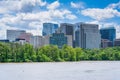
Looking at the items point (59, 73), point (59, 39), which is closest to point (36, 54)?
point (59, 73)

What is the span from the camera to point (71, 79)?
138 ft

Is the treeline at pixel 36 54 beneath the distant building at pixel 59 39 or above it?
beneath

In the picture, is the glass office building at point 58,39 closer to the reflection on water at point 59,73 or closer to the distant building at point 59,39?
the distant building at point 59,39

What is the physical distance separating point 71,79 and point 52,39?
143742mm

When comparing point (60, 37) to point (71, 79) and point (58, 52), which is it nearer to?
point (58, 52)

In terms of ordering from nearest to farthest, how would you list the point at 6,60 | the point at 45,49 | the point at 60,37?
the point at 6,60
the point at 45,49
the point at 60,37

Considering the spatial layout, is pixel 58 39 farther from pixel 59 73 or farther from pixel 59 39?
pixel 59 73

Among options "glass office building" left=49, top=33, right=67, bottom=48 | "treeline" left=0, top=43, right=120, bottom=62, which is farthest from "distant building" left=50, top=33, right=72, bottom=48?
"treeline" left=0, top=43, right=120, bottom=62

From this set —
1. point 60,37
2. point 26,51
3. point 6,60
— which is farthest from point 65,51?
point 60,37

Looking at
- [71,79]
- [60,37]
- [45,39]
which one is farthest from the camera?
[45,39]

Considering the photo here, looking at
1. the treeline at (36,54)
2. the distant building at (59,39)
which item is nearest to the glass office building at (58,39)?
the distant building at (59,39)

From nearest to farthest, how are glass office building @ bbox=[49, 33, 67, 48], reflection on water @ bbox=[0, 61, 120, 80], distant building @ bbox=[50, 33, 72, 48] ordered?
reflection on water @ bbox=[0, 61, 120, 80]
glass office building @ bbox=[49, 33, 67, 48]
distant building @ bbox=[50, 33, 72, 48]

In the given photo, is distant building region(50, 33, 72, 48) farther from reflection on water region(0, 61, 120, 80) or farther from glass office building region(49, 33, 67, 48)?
reflection on water region(0, 61, 120, 80)

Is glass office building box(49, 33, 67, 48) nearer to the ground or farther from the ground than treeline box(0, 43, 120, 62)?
farther from the ground
